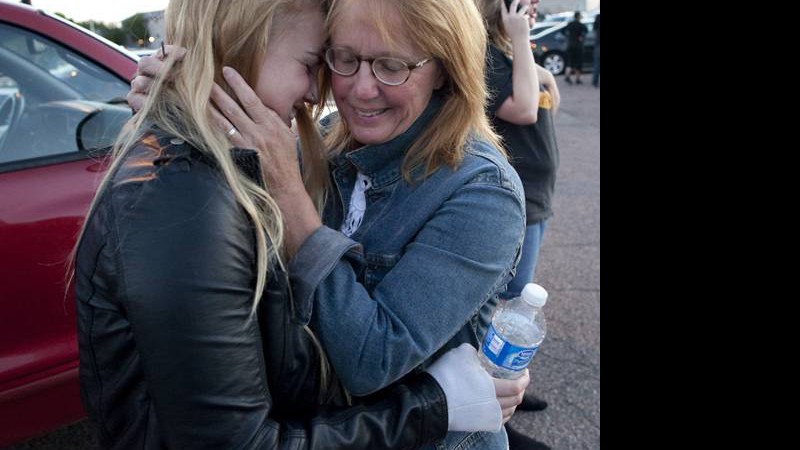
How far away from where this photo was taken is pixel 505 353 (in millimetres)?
1183

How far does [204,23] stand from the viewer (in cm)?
103

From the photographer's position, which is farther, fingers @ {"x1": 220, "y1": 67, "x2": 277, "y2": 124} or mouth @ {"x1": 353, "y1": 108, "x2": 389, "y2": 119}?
mouth @ {"x1": 353, "y1": 108, "x2": 389, "y2": 119}

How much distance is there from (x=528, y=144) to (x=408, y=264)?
5.67 feet

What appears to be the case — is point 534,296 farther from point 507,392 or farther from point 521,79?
point 521,79

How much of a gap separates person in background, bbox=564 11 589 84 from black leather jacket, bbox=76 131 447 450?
15.6 m

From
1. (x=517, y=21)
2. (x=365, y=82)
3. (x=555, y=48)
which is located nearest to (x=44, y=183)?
(x=365, y=82)

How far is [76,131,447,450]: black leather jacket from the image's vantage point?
2.60 ft

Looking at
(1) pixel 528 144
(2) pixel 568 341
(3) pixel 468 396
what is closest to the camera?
(3) pixel 468 396

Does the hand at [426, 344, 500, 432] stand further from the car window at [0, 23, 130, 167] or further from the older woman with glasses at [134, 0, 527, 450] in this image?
the car window at [0, 23, 130, 167]

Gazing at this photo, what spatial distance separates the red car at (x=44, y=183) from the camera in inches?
71.7

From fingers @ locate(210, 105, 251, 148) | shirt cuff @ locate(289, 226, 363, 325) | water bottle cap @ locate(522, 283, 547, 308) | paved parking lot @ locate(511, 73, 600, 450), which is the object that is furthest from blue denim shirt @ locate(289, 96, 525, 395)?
paved parking lot @ locate(511, 73, 600, 450)
